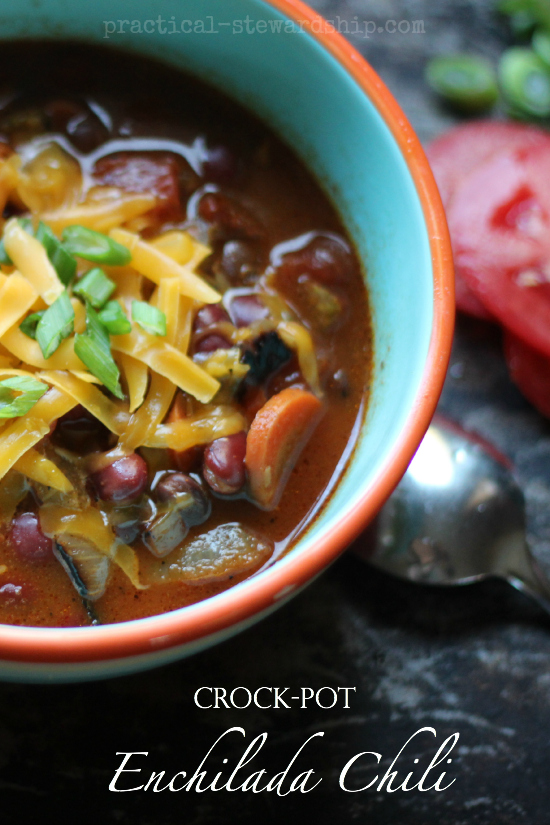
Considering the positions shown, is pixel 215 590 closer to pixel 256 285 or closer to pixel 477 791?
pixel 256 285

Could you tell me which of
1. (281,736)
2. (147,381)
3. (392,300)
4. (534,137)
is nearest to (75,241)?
(147,381)

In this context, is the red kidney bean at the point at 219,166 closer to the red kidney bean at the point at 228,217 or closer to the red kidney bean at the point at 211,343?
the red kidney bean at the point at 228,217

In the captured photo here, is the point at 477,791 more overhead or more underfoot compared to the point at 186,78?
more underfoot

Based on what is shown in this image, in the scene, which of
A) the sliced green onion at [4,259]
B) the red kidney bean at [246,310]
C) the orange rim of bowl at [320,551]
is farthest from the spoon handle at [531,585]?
the sliced green onion at [4,259]

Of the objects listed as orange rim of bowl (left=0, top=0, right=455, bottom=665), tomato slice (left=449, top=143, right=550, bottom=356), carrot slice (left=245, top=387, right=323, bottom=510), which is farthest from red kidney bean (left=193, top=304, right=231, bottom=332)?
tomato slice (left=449, top=143, right=550, bottom=356)

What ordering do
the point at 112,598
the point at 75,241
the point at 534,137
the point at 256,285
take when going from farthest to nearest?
the point at 534,137, the point at 256,285, the point at 75,241, the point at 112,598

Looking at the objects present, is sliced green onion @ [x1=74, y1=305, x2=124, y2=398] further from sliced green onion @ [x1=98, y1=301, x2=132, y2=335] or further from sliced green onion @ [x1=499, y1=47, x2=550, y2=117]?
sliced green onion @ [x1=499, y1=47, x2=550, y2=117]
